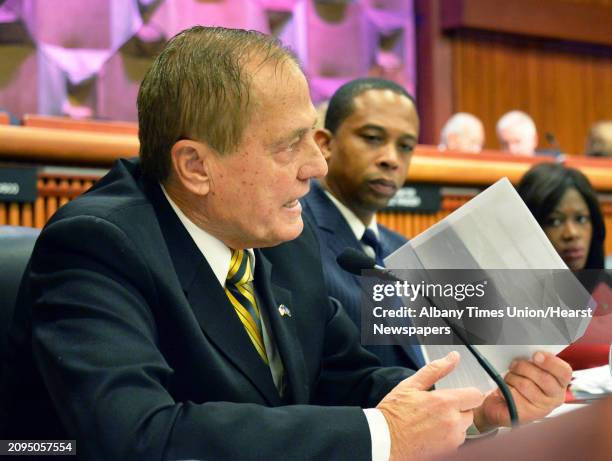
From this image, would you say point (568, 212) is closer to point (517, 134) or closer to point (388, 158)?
point (388, 158)

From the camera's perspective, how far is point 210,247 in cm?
124

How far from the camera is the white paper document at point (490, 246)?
1.16 meters

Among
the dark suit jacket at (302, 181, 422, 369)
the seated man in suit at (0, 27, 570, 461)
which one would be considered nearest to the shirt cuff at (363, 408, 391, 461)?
the seated man in suit at (0, 27, 570, 461)

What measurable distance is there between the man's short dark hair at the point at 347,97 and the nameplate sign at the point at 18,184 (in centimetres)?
88

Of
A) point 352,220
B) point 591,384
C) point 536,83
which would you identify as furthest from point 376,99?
point 536,83

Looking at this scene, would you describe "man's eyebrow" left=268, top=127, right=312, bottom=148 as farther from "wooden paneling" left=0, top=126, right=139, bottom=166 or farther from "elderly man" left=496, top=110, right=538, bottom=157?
"elderly man" left=496, top=110, right=538, bottom=157

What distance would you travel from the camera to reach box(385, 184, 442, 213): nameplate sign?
3.48 meters

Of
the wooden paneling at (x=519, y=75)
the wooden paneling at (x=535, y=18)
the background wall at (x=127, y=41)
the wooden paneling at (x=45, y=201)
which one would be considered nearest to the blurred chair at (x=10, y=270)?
the wooden paneling at (x=45, y=201)

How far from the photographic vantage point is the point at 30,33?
5496 mm

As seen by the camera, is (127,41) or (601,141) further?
(127,41)

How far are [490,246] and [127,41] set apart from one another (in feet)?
16.4

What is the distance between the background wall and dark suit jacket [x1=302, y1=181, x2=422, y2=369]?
294 cm

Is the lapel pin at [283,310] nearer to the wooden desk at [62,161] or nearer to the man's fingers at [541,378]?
the man's fingers at [541,378]

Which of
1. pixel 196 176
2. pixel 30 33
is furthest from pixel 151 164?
pixel 30 33
